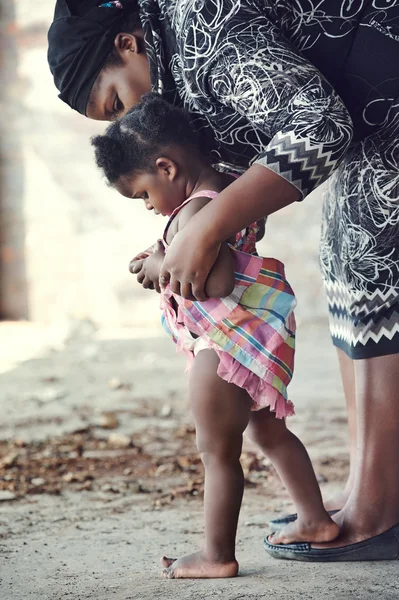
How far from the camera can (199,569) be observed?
1821mm

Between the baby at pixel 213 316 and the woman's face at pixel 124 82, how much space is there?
0.08 m

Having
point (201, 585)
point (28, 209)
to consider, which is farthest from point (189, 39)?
point (28, 209)

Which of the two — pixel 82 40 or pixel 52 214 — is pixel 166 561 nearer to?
pixel 82 40

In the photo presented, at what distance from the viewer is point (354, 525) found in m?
1.98

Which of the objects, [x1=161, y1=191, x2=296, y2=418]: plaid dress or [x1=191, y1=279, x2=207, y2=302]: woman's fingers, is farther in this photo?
[x1=161, y1=191, x2=296, y2=418]: plaid dress

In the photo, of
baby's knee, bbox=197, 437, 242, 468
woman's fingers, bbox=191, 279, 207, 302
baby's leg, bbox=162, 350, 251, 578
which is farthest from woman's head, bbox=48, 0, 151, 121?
baby's knee, bbox=197, 437, 242, 468

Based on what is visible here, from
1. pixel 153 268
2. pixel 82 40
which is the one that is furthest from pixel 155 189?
pixel 82 40

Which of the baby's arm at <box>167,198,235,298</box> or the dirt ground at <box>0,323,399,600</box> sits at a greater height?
the baby's arm at <box>167,198,235,298</box>

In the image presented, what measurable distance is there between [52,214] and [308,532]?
17.8ft

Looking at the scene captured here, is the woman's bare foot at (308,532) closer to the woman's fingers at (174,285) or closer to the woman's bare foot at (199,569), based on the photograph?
the woman's bare foot at (199,569)

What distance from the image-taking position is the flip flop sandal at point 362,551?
1.94 meters

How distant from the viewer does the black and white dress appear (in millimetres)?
1604

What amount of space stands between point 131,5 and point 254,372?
94cm

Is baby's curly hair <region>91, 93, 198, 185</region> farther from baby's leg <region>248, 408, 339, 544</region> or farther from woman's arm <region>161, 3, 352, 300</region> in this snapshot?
baby's leg <region>248, 408, 339, 544</region>
